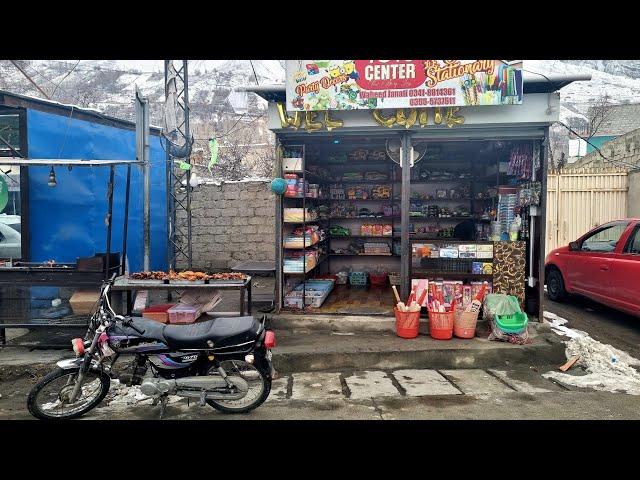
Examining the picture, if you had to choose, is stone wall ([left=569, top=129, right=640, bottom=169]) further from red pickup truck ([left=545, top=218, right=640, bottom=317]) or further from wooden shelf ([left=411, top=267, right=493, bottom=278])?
wooden shelf ([left=411, top=267, right=493, bottom=278])

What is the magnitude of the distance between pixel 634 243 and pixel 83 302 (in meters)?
7.99

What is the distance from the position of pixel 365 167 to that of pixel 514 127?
13.0 ft

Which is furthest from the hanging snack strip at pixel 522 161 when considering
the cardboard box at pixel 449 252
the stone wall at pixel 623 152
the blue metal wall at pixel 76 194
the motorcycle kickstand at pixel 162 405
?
the stone wall at pixel 623 152

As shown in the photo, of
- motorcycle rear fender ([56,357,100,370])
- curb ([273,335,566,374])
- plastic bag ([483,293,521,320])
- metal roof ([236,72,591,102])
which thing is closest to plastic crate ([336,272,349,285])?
plastic bag ([483,293,521,320])

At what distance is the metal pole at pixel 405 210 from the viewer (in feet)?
23.0

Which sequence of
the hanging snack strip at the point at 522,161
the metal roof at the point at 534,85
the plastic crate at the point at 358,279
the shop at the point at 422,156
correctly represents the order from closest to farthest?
1. the metal roof at the point at 534,85
2. the shop at the point at 422,156
3. the hanging snack strip at the point at 522,161
4. the plastic crate at the point at 358,279

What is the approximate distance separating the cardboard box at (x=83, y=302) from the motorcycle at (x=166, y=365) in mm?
2009

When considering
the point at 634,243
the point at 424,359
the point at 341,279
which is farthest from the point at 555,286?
the point at 424,359

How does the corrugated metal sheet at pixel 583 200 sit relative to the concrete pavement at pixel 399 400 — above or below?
above

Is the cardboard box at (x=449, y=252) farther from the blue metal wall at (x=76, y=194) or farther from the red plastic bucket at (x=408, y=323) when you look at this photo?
the blue metal wall at (x=76, y=194)

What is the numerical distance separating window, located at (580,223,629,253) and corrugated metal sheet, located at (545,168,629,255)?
314cm

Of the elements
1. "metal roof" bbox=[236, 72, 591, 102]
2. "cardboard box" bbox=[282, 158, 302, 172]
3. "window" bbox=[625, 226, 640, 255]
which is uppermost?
"metal roof" bbox=[236, 72, 591, 102]

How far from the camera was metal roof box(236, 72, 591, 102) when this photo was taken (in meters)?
6.32
